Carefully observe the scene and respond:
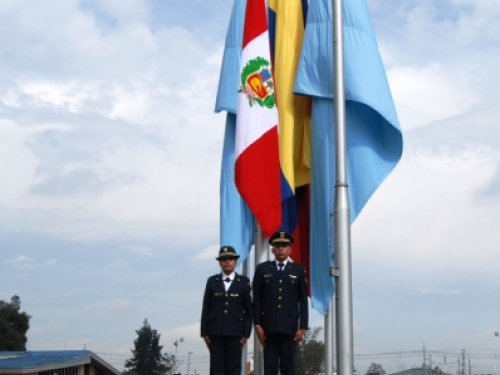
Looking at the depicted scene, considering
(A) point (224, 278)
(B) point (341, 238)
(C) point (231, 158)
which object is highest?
(C) point (231, 158)

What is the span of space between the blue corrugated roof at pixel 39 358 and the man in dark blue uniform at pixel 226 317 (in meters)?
17.3

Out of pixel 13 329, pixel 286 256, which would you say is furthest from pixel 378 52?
pixel 13 329

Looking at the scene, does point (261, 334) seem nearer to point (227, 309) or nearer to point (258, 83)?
point (227, 309)

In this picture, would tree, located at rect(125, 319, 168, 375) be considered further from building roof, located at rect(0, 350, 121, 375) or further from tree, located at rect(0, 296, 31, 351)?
building roof, located at rect(0, 350, 121, 375)

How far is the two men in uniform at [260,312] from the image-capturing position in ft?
22.4

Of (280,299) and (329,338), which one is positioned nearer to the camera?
(280,299)

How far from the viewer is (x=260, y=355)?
8164 mm

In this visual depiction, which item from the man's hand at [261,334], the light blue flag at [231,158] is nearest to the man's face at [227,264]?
the man's hand at [261,334]

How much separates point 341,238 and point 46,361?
20.7m

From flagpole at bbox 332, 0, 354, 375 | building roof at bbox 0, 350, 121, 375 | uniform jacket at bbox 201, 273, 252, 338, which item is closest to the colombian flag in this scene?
flagpole at bbox 332, 0, 354, 375

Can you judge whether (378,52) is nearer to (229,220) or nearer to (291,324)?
(229,220)

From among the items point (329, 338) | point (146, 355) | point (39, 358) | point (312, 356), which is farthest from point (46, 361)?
point (146, 355)

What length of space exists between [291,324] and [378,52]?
352 cm

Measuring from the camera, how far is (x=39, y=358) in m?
27.6
